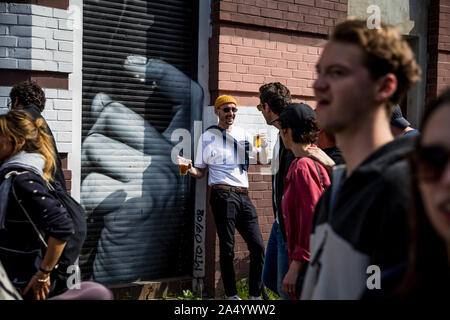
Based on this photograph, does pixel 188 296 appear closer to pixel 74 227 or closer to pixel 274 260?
pixel 274 260

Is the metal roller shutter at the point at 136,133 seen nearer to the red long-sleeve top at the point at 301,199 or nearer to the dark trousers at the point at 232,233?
the dark trousers at the point at 232,233

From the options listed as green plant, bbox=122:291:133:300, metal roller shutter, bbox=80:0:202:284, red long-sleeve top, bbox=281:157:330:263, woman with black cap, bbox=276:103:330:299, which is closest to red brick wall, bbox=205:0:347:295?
metal roller shutter, bbox=80:0:202:284

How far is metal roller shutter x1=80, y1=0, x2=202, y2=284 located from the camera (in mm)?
5527

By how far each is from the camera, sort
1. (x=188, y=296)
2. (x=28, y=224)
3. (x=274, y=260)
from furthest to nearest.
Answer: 1. (x=188, y=296)
2. (x=274, y=260)
3. (x=28, y=224)

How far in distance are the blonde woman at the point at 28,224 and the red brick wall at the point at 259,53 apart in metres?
3.24

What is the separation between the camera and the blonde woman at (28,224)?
2.84 m

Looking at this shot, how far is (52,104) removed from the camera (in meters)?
5.08

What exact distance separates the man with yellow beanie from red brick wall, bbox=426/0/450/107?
3.46 m

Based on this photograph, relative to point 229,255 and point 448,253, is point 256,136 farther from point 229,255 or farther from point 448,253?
point 448,253

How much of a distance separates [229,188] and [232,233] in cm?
47

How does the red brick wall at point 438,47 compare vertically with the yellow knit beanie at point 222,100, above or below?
above

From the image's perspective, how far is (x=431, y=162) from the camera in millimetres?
1210

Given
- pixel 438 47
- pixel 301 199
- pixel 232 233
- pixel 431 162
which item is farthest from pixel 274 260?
pixel 438 47

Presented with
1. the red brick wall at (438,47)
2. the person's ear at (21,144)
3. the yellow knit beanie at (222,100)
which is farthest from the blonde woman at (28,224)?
the red brick wall at (438,47)
